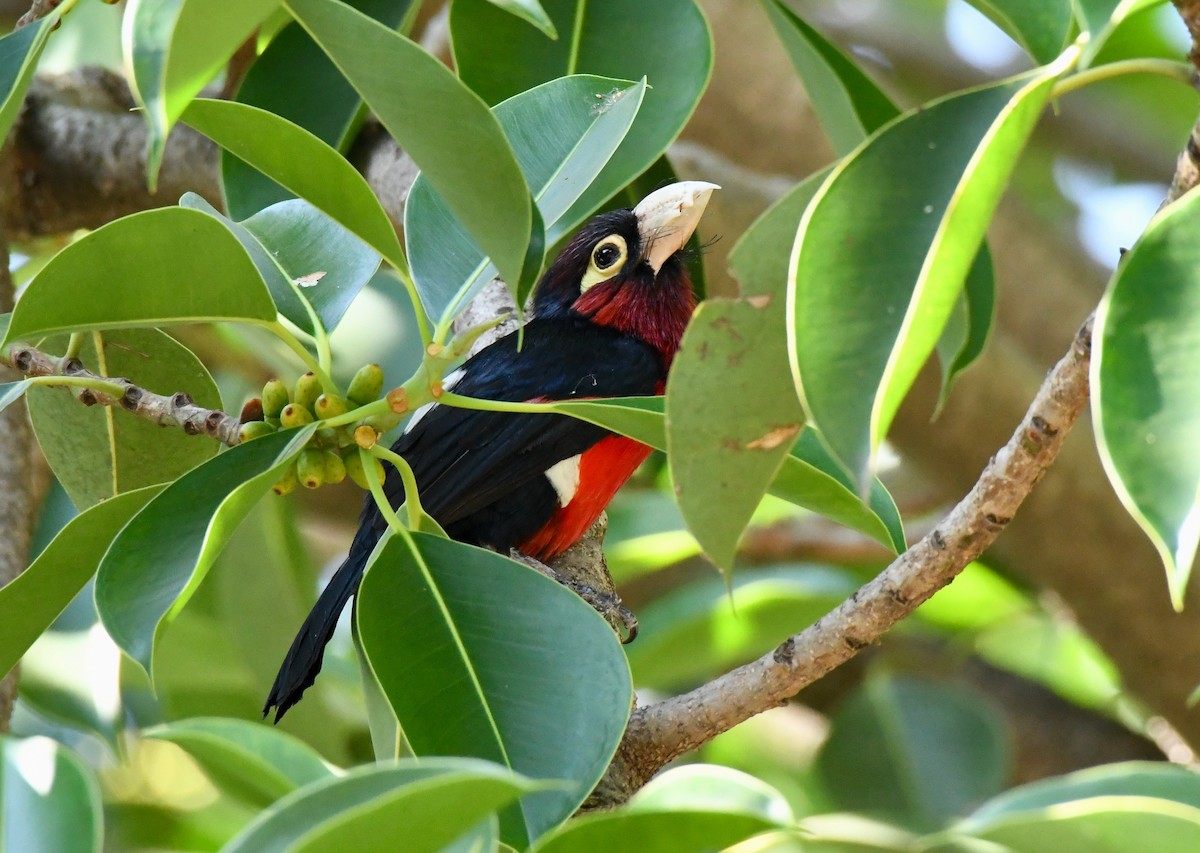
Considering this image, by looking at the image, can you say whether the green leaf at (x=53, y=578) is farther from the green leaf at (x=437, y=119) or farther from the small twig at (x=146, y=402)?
the green leaf at (x=437, y=119)

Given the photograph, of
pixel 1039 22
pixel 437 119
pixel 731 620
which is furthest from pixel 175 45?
pixel 731 620

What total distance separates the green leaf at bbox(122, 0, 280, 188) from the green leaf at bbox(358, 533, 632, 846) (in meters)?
0.57

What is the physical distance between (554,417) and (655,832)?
1428 millimetres

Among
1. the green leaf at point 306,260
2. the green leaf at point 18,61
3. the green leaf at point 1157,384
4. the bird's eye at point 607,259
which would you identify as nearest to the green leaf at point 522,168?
the green leaf at point 306,260

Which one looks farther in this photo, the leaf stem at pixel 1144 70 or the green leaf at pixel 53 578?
the green leaf at pixel 53 578

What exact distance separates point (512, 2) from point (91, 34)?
156 inches

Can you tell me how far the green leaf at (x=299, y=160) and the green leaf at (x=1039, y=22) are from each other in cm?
71

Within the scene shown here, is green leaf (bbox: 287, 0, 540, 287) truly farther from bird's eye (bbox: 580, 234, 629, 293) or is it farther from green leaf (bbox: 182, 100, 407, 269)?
bird's eye (bbox: 580, 234, 629, 293)

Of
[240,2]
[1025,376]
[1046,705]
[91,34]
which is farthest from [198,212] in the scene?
[91,34]

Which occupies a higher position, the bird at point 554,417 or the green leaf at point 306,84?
the green leaf at point 306,84

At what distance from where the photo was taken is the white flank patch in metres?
2.48

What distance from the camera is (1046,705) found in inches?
143

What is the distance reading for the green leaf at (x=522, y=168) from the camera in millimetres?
1745

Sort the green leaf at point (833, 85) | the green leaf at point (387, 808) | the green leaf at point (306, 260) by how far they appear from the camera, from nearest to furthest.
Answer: the green leaf at point (387, 808), the green leaf at point (306, 260), the green leaf at point (833, 85)
